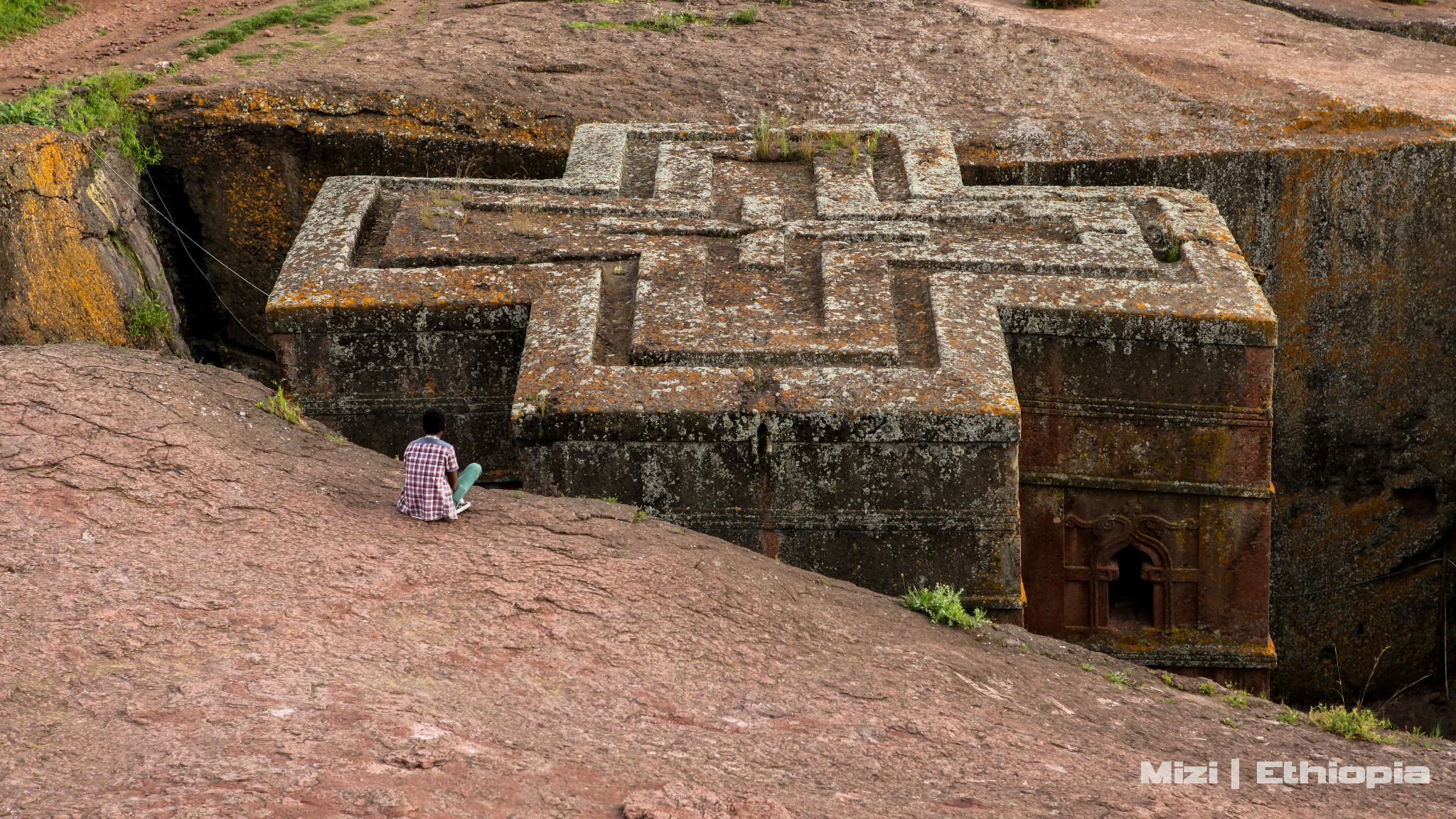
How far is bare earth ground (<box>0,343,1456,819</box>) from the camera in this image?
3623 mm

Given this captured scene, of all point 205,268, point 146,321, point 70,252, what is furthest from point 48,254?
point 205,268

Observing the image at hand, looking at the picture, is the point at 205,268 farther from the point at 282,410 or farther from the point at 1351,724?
the point at 1351,724

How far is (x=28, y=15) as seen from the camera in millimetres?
11344

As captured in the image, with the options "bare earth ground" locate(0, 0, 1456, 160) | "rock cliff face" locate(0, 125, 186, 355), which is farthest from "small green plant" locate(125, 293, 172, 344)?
"bare earth ground" locate(0, 0, 1456, 160)

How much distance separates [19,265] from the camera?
279 inches

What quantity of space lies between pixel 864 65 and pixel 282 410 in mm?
6878

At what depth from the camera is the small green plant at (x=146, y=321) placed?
795 centimetres

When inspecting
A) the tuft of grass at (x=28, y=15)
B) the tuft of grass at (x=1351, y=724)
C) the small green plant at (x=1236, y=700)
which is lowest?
the small green plant at (x=1236, y=700)

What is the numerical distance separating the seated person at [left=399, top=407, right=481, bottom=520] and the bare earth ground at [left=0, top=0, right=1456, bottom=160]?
5.49 m

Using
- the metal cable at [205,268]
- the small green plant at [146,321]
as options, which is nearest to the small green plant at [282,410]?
the small green plant at [146,321]

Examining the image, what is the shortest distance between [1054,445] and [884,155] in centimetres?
325

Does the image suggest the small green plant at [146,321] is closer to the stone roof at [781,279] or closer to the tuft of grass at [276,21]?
the stone roof at [781,279]

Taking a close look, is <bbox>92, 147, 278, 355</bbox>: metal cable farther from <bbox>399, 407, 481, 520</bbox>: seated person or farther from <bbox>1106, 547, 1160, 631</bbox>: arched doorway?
<bbox>1106, 547, 1160, 631</bbox>: arched doorway

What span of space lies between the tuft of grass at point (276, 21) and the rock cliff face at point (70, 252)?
263 centimetres
